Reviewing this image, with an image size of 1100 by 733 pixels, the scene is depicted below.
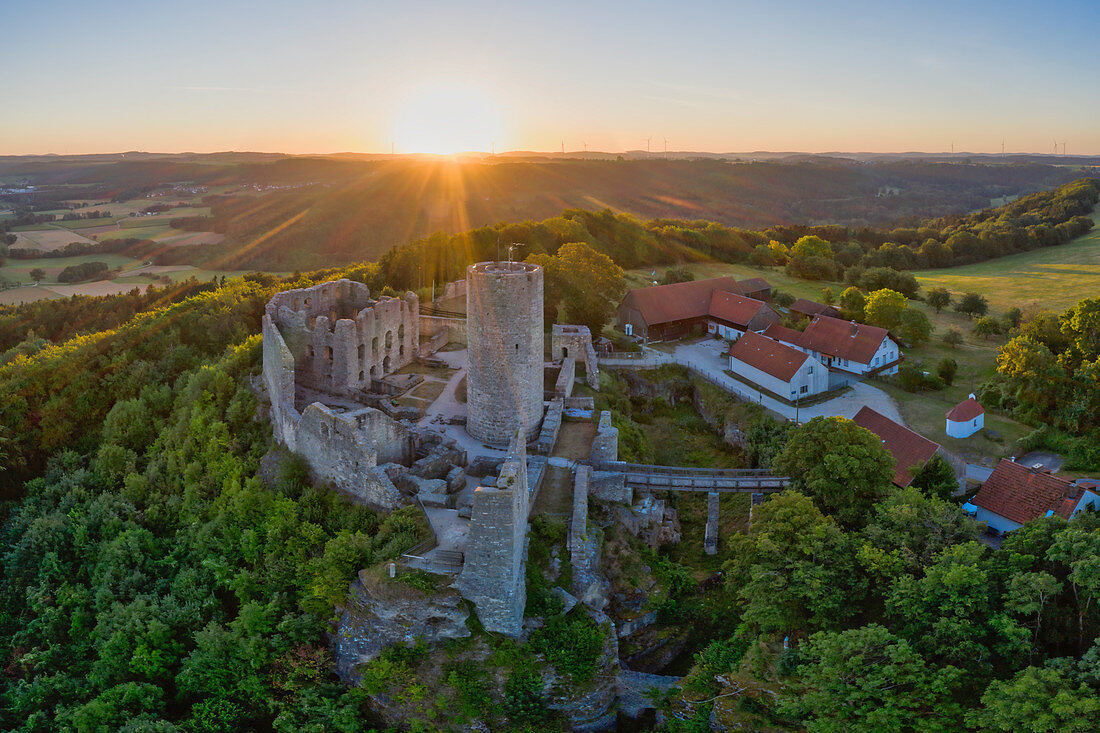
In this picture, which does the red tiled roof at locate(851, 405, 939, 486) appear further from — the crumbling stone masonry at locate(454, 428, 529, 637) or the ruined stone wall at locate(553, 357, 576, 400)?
the crumbling stone masonry at locate(454, 428, 529, 637)

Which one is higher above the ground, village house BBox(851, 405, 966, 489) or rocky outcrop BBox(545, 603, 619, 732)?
village house BBox(851, 405, 966, 489)

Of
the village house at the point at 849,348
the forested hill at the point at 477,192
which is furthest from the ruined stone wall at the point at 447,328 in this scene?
the forested hill at the point at 477,192

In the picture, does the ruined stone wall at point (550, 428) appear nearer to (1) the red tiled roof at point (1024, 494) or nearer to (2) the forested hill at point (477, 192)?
(1) the red tiled roof at point (1024, 494)

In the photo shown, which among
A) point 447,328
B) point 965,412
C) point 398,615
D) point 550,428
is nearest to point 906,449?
point 965,412

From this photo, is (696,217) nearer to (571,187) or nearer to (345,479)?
(571,187)

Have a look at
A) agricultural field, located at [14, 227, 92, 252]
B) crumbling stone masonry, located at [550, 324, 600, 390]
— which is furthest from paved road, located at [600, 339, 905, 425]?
agricultural field, located at [14, 227, 92, 252]
